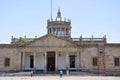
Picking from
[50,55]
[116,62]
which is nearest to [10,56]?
[50,55]

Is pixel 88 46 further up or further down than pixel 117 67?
further up

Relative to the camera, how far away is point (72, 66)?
42406 mm

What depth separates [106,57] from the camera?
40.3m

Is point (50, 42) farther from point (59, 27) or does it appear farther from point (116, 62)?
point (59, 27)

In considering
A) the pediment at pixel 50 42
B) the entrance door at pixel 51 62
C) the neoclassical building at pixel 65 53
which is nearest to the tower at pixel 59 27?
the entrance door at pixel 51 62

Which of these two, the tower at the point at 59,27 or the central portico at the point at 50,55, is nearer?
the central portico at the point at 50,55

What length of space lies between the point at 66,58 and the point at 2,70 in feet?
32.4

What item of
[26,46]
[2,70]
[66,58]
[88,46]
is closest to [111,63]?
[88,46]

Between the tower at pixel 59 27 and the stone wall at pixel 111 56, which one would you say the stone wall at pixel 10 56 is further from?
the tower at pixel 59 27

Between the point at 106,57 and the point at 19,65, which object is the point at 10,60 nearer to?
the point at 19,65

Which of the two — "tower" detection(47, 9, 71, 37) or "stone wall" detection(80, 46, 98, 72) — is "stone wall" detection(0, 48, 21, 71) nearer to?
"stone wall" detection(80, 46, 98, 72)

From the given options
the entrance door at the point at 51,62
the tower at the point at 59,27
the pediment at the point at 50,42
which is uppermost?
the tower at the point at 59,27

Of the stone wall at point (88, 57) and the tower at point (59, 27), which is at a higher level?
the tower at point (59, 27)

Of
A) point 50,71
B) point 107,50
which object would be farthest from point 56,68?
point 107,50
